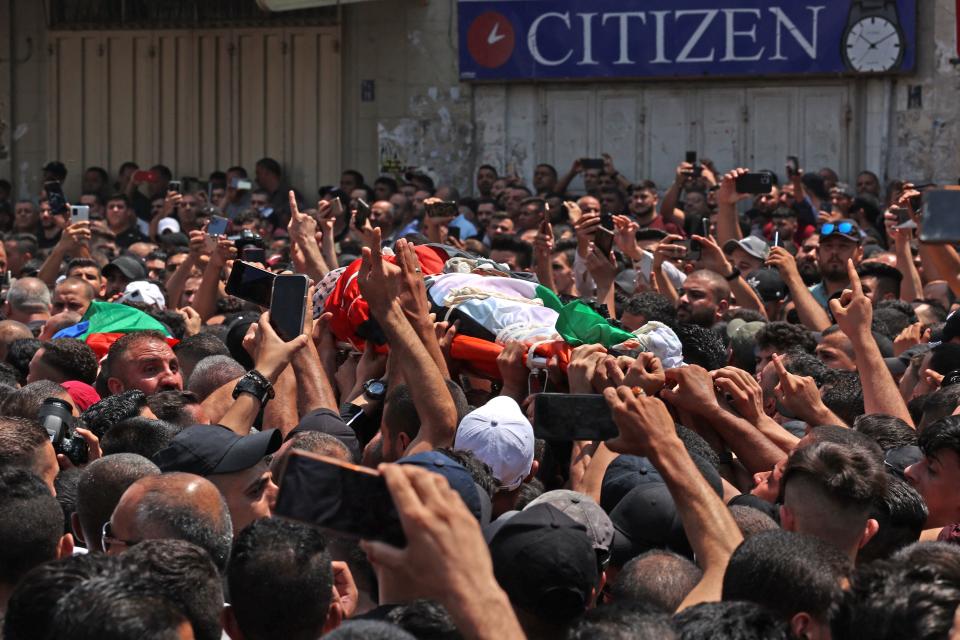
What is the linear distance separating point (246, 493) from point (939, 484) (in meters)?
2.07

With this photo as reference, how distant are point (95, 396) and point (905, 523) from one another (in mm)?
3577

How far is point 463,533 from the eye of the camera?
8.81 feet

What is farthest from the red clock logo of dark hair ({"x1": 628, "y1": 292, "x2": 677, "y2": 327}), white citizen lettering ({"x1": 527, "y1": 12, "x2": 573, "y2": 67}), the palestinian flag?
dark hair ({"x1": 628, "y1": 292, "x2": 677, "y2": 327})

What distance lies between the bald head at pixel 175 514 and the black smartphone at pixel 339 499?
3.61 ft

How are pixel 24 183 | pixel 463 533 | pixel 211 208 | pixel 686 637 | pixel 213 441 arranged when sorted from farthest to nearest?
pixel 24 183
pixel 211 208
pixel 213 441
pixel 686 637
pixel 463 533

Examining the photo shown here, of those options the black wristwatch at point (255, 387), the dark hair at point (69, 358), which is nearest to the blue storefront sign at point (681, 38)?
the dark hair at point (69, 358)

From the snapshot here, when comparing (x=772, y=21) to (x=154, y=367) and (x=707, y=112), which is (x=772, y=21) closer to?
(x=707, y=112)

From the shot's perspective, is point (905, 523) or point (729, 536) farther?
point (905, 523)

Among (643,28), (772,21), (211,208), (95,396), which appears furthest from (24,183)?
(95,396)

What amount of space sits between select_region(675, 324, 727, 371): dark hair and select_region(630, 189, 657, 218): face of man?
6.04 metres

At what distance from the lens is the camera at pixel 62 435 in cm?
502

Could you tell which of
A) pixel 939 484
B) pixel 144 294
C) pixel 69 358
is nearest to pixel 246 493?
pixel 939 484

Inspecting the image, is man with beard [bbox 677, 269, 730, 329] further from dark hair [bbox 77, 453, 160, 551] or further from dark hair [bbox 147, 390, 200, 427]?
dark hair [bbox 77, 453, 160, 551]

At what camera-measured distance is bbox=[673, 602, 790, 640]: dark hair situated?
300cm
